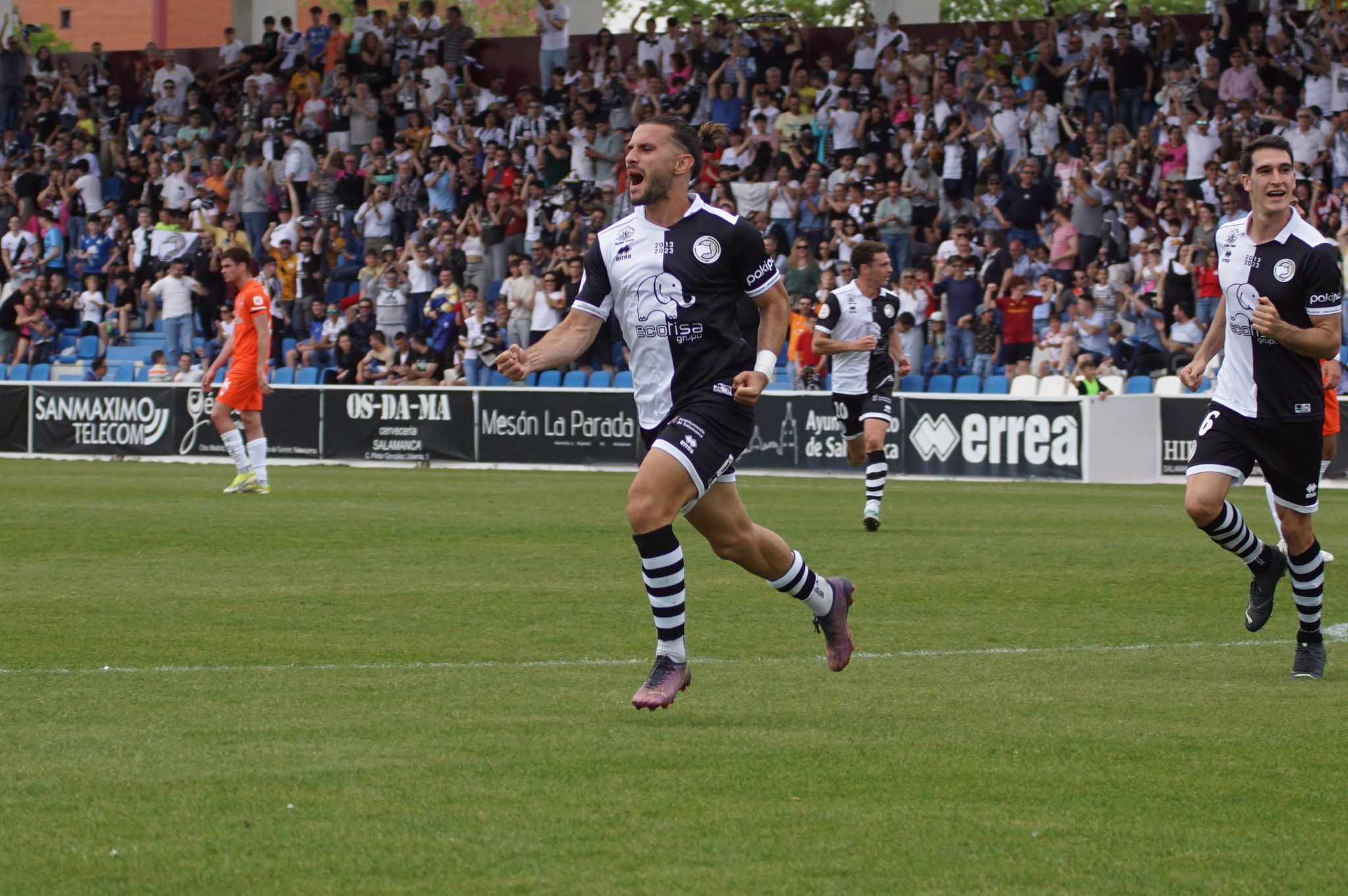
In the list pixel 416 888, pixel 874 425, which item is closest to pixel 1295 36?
pixel 874 425

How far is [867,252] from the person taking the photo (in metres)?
14.9

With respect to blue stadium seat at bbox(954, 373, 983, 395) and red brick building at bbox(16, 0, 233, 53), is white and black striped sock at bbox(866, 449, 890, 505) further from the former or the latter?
red brick building at bbox(16, 0, 233, 53)

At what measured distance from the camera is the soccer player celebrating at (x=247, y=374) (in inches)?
736

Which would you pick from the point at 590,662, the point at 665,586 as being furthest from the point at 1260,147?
the point at 590,662

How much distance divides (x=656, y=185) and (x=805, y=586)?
5.76 feet

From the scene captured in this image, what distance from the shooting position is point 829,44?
3238 centimetres

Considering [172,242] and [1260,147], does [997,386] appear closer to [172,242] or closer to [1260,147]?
[172,242]

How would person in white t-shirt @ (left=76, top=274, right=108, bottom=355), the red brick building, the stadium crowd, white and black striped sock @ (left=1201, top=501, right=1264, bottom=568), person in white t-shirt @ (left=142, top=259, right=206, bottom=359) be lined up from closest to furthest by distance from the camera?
white and black striped sock @ (left=1201, top=501, right=1264, bottom=568) → the stadium crowd → person in white t-shirt @ (left=142, top=259, right=206, bottom=359) → person in white t-shirt @ (left=76, top=274, right=108, bottom=355) → the red brick building

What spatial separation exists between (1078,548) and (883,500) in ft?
18.7

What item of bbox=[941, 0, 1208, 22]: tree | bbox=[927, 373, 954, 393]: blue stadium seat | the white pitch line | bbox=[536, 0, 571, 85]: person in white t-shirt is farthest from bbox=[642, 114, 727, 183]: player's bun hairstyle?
bbox=[941, 0, 1208, 22]: tree

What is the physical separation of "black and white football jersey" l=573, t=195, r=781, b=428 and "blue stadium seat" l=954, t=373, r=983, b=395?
Result: 708 inches

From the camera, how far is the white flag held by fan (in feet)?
109

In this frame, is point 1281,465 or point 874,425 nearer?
point 1281,465

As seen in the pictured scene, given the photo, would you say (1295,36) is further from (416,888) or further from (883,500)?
(416,888)
